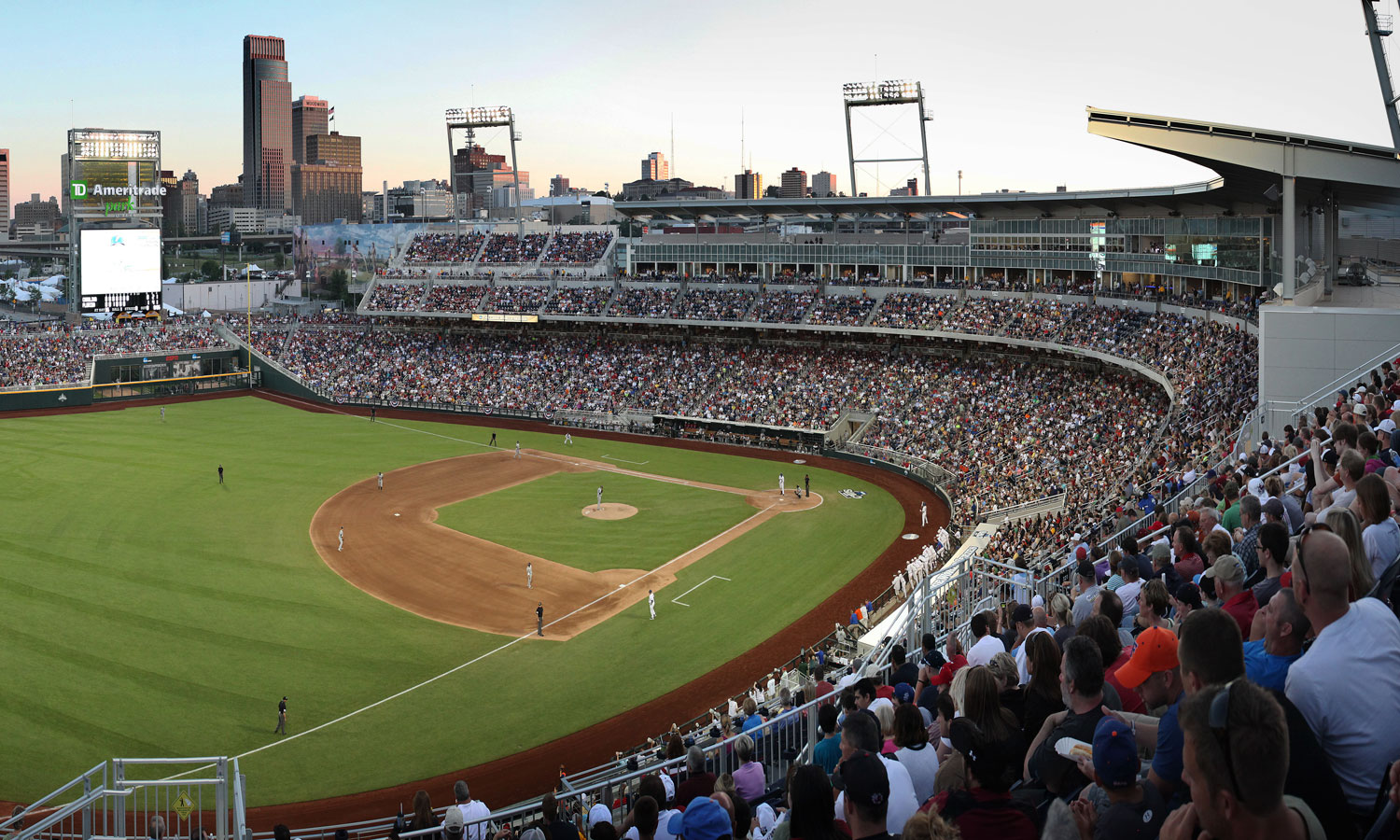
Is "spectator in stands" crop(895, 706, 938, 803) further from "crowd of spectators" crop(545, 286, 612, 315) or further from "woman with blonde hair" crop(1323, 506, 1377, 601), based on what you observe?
"crowd of spectators" crop(545, 286, 612, 315)

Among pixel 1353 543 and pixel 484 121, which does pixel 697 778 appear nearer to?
pixel 1353 543

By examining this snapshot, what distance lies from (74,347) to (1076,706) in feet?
248

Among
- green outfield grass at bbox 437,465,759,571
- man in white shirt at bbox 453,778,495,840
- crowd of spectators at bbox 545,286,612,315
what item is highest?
crowd of spectators at bbox 545,286,612,315

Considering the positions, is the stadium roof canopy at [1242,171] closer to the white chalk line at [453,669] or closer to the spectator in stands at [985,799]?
the white chalk line at [453,669]

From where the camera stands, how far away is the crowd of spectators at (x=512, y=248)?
7369 centimetres

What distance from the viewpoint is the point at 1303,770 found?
13.2ft

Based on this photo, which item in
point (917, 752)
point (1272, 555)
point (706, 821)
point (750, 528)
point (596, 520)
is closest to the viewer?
point (917, 752)

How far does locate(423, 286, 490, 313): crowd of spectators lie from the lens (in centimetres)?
7119

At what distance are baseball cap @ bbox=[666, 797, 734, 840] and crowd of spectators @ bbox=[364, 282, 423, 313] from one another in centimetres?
6919

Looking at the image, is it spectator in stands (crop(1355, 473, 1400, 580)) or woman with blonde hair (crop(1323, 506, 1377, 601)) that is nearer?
woman with blonde hair (crop(1323, 506, 1377, 601))

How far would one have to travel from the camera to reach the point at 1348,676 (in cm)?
438

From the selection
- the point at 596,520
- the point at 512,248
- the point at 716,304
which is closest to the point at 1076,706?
the point at 596,520

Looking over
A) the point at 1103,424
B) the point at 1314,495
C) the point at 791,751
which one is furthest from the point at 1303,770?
the point at 1103,424

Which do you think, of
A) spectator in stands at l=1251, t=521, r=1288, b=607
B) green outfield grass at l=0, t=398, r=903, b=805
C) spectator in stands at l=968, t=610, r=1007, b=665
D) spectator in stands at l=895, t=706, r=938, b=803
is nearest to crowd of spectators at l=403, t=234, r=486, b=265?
green outfield grass at l=0, t=398, r=903, b=805
